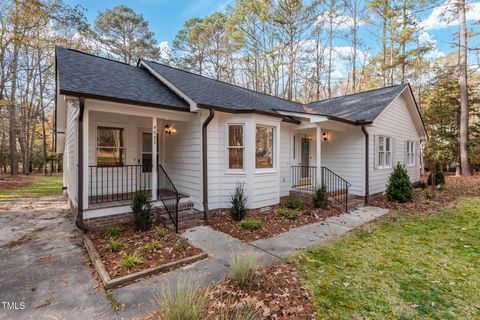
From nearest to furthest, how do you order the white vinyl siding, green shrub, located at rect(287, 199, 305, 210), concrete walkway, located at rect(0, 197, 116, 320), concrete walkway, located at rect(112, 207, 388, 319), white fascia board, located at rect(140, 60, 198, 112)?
concrete walkway, located at rect(0, 197, 116, 320)
concrete walkway, located at rect(112, 207, 388, 319)
white fascia board, located at rect(140, 60, 198, 112)
green shrub, located at rect(287, 199, 305, 210)
the white vinyl siding

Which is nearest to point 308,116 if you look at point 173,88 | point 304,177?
point 304,177

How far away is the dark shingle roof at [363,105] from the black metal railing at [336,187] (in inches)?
95.9

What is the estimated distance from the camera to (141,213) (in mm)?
5621

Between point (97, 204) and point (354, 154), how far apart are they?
8904mm

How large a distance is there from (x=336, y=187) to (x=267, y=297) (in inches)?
301

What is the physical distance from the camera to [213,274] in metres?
3.75

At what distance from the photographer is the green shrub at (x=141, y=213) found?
5.57m

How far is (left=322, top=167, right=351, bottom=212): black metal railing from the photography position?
8302 millimetres

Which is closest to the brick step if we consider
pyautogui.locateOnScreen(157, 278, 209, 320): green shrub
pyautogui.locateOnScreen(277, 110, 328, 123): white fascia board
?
pyautogui.locateOnScreen(157, 278, 209, 320): green shrub

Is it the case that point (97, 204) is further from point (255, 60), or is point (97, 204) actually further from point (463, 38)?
point (463, 38)

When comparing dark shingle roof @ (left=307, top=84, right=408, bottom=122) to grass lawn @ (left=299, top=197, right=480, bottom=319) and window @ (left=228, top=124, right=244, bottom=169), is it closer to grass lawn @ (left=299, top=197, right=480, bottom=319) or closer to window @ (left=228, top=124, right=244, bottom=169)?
window @ (left=228, top=124, right=244, bottom=169)

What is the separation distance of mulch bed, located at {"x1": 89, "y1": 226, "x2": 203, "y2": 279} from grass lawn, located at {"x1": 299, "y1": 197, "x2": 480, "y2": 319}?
2260mm

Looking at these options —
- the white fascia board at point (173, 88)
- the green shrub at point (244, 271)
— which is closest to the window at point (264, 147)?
the white fascia board at point (173, 88)

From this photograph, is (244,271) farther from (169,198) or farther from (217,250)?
(169,198)
